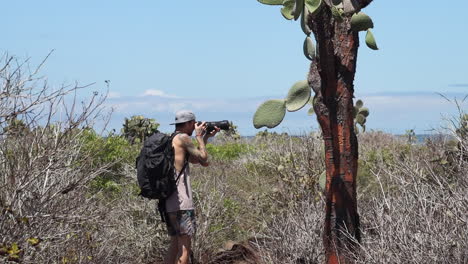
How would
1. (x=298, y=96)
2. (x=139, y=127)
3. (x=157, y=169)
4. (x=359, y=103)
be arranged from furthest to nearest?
(x=139, y=127)
(x=359, y=103)
(x=298, y=96)
(x=157, y=169)

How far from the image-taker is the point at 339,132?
24.1 ft

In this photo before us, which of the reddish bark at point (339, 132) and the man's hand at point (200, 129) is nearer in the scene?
the reddish bark at point (339, 132)

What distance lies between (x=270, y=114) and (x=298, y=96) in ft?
0.95

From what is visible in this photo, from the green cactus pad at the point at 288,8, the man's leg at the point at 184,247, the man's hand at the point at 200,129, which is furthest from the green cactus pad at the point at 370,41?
the man's leg at the point at 184,247

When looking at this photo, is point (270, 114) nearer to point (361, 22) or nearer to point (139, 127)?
point (361, 22)

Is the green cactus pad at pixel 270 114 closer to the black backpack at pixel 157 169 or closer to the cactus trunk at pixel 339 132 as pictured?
the cactus trunk at pixel 339 132

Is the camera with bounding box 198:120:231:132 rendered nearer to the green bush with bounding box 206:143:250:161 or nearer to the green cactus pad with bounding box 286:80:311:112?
the green cactus pad with bounding box 286:80:311:112

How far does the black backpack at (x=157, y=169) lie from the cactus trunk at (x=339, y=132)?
4.32 feet

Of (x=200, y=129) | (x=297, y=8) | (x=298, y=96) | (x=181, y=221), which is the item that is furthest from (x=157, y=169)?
(x=297, y=8)

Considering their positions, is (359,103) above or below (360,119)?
above

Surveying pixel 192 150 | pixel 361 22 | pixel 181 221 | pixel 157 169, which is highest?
pixel 361 22

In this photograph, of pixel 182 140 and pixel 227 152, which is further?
pixel 227 152

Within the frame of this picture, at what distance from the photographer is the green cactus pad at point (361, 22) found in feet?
23.7

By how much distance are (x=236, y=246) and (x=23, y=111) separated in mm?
3326
